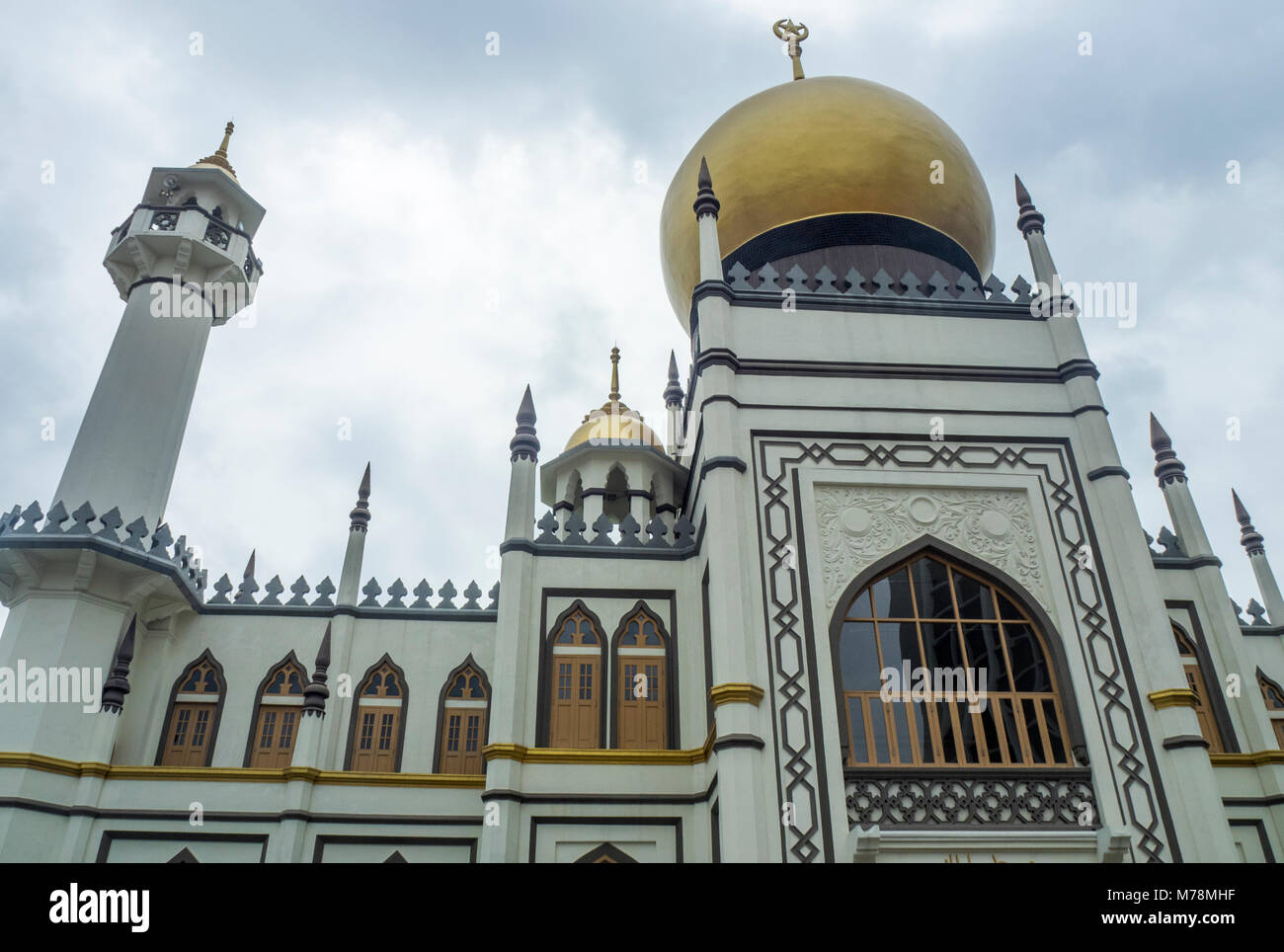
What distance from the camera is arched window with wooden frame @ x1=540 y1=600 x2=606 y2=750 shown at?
9.44 meters

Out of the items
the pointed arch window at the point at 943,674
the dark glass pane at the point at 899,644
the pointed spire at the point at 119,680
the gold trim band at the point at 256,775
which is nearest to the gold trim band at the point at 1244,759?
the pointed arch window at the point at 943,674

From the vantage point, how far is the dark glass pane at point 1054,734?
8.36 m

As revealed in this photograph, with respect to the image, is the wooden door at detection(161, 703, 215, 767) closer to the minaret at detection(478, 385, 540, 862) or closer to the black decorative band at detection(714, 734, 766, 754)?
the minaret at detection(478, 385, 540, 862)

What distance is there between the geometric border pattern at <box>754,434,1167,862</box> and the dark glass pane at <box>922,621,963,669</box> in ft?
3.71

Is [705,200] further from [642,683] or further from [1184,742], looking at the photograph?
[1184,742]

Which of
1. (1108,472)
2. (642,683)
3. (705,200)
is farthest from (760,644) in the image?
(705,200)

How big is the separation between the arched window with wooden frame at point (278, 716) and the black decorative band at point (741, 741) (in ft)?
16.5

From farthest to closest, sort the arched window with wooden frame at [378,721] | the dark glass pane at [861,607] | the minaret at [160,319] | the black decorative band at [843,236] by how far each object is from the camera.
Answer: the black decorative band at [843,236]
the minaret at [160,319]
the arched window with wooden frame at [378,721]
the dark glass pane at [861,607]

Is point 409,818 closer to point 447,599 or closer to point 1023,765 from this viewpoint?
point 447,599

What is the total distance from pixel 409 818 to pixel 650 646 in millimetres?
2948

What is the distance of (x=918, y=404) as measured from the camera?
32.8 ft

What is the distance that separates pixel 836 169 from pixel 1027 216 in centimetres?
257

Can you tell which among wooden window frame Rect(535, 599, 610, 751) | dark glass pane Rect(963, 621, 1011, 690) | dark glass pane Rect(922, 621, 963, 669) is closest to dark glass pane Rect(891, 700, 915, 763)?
dark glass pane Rect(922, 621, 963, 669)

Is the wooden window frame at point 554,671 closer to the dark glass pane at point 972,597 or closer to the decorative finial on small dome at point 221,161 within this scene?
the dark glass pane at point 972,597
